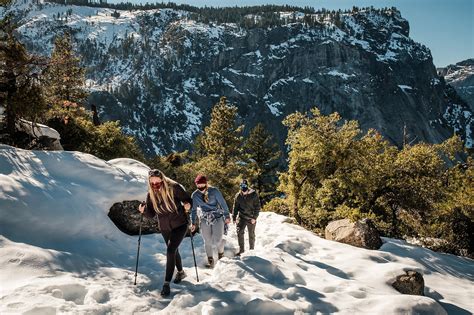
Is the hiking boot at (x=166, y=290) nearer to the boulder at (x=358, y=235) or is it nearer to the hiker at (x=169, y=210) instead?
the hiker at (x=169, y=210)

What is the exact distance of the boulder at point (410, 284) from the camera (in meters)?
8.77

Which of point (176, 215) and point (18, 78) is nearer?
point (176, 215)

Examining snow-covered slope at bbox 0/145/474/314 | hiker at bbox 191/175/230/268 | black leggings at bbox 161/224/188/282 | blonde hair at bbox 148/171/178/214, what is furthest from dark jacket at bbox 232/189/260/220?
blonde hair at bbox 148/171/178/214

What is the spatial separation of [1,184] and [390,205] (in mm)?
17831

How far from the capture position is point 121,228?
1080 centimetres

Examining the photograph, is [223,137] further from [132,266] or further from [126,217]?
[132,266]

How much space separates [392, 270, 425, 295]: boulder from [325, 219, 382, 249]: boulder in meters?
3.62

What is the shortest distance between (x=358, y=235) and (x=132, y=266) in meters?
7.73

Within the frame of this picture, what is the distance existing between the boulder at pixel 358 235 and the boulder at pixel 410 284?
362 centimetres

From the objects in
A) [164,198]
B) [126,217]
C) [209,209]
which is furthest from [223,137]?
[164,198]

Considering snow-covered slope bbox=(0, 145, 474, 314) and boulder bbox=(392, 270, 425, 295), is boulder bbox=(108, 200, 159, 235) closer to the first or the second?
snow-covered slope bbox=(0, 145, 474, 314)

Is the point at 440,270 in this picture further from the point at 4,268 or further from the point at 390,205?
the point at 4,268

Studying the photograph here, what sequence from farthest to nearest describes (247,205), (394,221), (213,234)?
(394,221) < (247,205) < (213,234)

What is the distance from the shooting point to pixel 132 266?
8719mm
